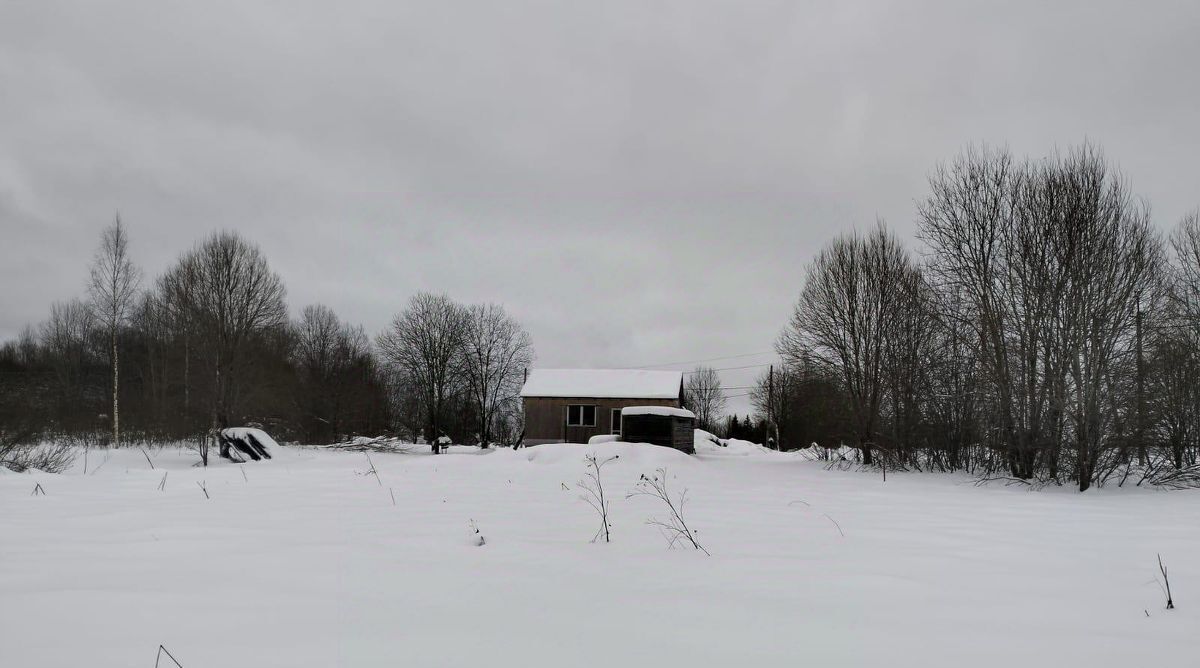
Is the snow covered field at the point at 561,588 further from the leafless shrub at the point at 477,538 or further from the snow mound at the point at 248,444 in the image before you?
the snow mound at the point at 248,444

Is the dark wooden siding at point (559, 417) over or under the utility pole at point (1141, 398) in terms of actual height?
under

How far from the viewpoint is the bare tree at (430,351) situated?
3872 centimetres

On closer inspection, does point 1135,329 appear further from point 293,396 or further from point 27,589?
point 293,396

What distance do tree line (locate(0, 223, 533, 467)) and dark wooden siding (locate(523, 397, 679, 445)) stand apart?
6192 mm

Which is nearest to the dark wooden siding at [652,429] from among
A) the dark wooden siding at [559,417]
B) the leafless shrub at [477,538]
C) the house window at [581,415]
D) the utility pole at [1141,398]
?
the utility pole at [1141,398]

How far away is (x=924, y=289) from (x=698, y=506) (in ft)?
38.3

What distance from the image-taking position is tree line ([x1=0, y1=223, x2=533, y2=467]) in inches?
851

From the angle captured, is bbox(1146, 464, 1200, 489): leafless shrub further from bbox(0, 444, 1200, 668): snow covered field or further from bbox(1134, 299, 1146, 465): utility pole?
bbox(0, 444, 1200, 668): snow covered field

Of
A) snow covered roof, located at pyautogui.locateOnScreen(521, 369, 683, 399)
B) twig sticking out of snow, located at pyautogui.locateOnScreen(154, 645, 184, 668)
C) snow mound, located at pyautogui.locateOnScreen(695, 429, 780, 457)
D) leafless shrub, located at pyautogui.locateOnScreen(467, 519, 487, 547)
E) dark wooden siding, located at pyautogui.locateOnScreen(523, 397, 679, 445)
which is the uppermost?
snow covered roof, located at pyautogui.locateOnScreen(521, 369, 683, 399)

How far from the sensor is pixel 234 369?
73.1 ft

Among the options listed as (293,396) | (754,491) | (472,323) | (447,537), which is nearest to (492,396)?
(472,323)

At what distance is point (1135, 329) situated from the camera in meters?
10.3

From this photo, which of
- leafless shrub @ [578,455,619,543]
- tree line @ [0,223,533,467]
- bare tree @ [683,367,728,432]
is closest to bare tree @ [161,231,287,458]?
tree line @ [0,223,533,467]

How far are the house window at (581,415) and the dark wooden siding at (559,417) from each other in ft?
0.57
